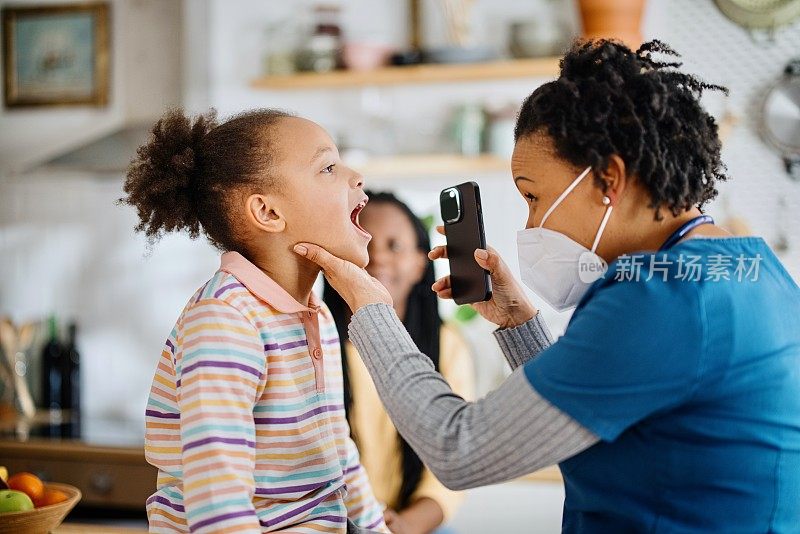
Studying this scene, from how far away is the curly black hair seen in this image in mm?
1078

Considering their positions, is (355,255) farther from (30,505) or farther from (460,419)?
(30,505)

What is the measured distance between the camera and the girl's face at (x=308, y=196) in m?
1.25

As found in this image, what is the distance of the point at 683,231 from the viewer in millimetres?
1103

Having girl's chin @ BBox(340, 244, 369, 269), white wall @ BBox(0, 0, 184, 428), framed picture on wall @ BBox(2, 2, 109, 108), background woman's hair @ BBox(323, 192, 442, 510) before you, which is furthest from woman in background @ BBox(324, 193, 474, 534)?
framed picture on wall @ BBox(2, 2, 109, 108)

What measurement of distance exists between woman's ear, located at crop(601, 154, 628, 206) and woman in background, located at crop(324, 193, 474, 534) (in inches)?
42.4

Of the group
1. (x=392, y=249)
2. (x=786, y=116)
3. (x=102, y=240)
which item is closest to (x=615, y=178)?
(x=392, y=249)

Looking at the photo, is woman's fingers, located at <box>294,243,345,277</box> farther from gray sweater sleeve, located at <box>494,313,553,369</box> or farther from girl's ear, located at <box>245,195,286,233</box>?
gray sweater sleeve, located at <box>494,313,553,369</box>

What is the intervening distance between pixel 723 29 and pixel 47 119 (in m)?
2.53

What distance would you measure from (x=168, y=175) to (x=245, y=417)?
1.28ft

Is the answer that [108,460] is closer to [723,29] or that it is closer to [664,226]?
[664,226]

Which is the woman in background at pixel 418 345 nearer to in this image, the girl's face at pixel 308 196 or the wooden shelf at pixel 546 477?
the wooden shelf at pixel 546 477

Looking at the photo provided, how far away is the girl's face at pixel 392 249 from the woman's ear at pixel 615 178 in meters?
1.08

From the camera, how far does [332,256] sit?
47.9 inches

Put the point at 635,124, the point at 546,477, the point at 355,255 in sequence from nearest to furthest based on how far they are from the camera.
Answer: the point at 635,124
the point at 355,255
the point at 546,477
